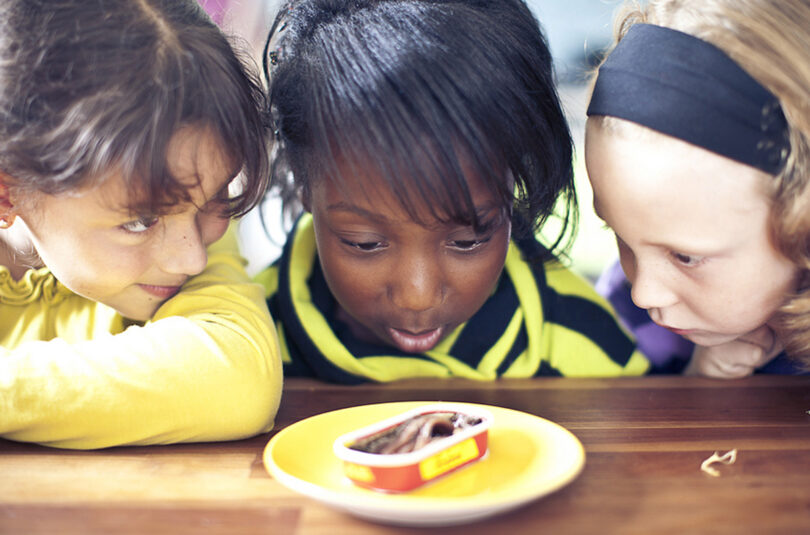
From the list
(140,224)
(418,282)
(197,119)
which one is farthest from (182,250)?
(418,282)

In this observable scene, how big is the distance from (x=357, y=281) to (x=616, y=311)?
0.49m

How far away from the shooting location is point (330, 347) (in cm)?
103

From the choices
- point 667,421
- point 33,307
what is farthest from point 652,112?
point 33,307

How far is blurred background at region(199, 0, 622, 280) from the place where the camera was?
3.33 ft

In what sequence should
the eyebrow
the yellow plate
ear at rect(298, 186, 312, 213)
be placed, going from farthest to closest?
ear at rect(298, 186, 312, 213), the eyebrow, the yellow plate

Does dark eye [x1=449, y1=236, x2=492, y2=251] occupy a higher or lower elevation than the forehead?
lower

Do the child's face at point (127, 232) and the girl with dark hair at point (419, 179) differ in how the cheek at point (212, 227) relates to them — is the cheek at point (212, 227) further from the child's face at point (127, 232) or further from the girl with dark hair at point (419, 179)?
the girl with dark hair at point (419, 179)

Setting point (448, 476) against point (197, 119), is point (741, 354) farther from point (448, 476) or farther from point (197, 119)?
point (197, 119)

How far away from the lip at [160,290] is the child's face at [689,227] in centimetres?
53

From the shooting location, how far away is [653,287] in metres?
0.85

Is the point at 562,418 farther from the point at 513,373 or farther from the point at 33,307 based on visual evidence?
the point at 33,307

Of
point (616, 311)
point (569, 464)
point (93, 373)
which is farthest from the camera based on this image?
point (616, 311)

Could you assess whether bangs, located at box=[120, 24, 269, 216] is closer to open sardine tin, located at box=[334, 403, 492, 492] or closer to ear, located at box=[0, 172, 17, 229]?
ear, located at box=[0, 172, 17, 229]

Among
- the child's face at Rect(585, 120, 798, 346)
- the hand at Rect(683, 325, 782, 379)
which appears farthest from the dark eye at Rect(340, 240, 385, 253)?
the hand at Rect(683, 325, 782, 379)
